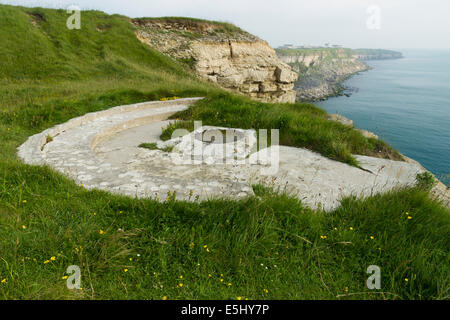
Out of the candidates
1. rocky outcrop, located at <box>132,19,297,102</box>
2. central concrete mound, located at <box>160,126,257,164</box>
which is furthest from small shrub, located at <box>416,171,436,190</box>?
rocky outcrop, located at <box>132,19,297,102</box>

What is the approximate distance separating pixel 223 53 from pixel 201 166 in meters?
27.2

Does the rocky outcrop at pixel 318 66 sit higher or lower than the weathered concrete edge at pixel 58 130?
higher

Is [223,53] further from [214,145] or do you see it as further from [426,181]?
[426,181]

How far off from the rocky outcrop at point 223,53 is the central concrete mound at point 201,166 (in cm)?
2062

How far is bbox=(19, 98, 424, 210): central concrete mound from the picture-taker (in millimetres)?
4777

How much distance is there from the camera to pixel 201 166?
617cm

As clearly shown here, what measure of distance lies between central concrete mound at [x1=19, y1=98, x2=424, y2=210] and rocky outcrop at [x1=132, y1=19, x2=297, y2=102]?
20.6m

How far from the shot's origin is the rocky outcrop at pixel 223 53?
27.6 meters

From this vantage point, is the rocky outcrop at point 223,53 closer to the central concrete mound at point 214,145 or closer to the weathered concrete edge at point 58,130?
the weathered concrete edge at point 58,130
